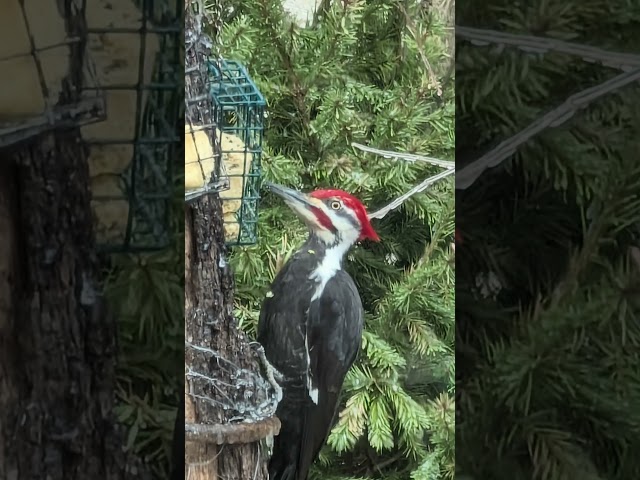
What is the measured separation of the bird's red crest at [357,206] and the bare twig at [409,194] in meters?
0.01

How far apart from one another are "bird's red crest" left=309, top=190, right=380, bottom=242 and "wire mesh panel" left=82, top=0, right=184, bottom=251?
211 millimetres

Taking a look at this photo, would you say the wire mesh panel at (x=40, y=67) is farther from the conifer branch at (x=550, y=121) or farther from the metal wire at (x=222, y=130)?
the conifer branch at (x=550, y=121)

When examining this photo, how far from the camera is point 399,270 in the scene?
1.00 metres

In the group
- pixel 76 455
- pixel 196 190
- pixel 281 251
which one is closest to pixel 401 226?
pixel 281 251

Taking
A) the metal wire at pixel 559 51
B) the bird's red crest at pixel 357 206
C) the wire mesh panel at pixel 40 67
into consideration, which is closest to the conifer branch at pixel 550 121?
the metal wire at pixel 559 51

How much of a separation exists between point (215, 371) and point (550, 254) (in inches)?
18.6

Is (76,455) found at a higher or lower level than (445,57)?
lower

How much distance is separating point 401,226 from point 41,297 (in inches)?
18.9

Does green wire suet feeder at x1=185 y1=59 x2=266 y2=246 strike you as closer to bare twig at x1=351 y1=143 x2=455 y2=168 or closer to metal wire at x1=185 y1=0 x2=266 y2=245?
metal wire at x1=185 y1=0 x2=266 y2=245

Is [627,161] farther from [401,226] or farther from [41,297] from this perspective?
[41,297]

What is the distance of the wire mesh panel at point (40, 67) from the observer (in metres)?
0.86

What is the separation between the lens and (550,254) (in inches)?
37.0

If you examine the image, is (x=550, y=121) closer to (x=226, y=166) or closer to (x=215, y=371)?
(x=226, y=166)

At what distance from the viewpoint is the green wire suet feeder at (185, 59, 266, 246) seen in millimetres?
952
